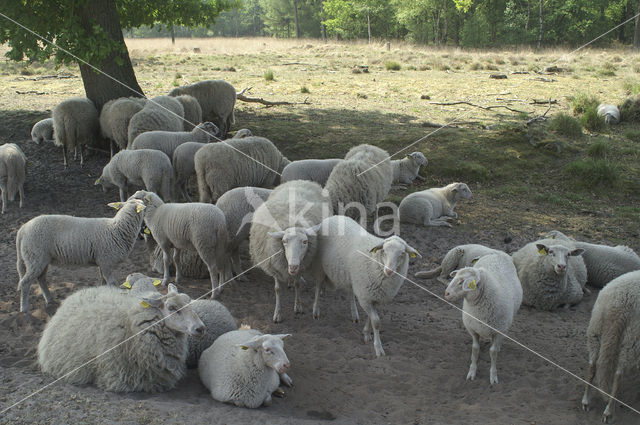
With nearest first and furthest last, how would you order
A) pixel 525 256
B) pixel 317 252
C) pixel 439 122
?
pixel 317 252 < pixel 525 256 < pixel 439 122

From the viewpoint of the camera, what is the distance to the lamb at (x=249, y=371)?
495 cm

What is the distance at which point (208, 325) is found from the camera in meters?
5.84

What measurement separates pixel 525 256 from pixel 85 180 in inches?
349

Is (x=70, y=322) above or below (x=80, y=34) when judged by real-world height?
below

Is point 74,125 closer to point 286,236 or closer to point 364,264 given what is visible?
point 286,236

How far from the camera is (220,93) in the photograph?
559 inches

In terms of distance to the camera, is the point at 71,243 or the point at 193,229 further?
the point at 193,229

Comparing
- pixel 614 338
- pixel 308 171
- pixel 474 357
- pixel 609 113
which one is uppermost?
pixel 609 113

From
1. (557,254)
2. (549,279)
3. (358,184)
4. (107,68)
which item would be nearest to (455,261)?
(549,279)

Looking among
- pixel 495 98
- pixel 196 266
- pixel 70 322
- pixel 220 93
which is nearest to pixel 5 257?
pixel 196 266

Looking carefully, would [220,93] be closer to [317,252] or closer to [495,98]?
[317,252]

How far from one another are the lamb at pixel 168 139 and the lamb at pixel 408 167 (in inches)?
163

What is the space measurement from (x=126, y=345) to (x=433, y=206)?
6554 mm

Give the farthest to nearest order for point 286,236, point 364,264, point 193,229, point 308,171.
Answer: point 308,171 < point 193,229 < point 286,236 < point 364,264
